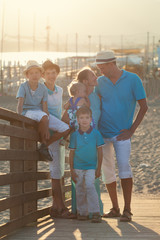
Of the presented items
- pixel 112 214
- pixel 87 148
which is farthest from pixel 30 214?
pixel 112 214

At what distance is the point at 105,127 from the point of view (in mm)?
6234

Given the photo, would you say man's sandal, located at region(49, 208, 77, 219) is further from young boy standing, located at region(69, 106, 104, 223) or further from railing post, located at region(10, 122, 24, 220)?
railing post, located at region(10, 122, 24, 220)

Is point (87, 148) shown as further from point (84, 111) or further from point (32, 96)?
point (32, 96)

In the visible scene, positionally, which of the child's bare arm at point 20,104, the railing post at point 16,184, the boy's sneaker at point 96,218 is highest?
the child's bare arm at point 20,104

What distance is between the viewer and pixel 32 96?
5.97 meters

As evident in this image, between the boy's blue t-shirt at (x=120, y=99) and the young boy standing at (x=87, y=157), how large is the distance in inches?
11.6

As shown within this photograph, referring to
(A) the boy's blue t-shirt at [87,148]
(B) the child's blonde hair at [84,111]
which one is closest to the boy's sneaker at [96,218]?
(A) the boy's blue t-shirt at [87,148]

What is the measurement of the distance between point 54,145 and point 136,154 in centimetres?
834

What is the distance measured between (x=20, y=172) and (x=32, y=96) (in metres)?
0.93

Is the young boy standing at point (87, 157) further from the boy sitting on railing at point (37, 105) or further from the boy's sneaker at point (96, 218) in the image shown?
the boy sitting on railing at point (37, 105)

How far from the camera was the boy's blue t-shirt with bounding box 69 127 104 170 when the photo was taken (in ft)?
19.4

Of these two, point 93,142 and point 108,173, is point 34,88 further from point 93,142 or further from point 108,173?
point 108,173

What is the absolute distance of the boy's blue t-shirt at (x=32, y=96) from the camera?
19.5 ft

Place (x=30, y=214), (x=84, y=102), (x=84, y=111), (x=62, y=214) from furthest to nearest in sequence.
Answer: (x=62, y=214), (x=84, y=102), (x=84, y=111), (x=30, y=214)
